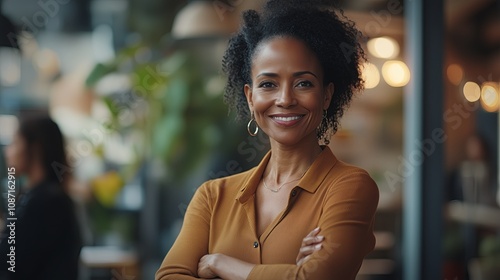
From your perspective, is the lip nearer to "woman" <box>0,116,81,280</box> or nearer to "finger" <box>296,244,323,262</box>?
"finger" <box>296,244,323,262</box>

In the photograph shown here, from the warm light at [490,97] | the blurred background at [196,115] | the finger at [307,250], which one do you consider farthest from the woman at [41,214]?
the warm light at [490,97]

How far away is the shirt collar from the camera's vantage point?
4.42ft

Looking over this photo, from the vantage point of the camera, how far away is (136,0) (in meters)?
2.98

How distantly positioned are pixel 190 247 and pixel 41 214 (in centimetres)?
67

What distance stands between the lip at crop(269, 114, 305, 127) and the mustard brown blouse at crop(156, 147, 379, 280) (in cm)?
11

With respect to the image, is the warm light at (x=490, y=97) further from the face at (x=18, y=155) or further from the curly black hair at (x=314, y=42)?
the face at (x=18, y=155)

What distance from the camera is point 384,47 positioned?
247cm

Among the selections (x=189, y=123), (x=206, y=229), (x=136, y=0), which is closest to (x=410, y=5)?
(x=189, y=123)

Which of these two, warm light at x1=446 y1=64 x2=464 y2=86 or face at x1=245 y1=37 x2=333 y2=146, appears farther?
warm light at x1=446 y1=64 x2=464 y2=86

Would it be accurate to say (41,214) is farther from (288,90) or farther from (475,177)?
(475,177)

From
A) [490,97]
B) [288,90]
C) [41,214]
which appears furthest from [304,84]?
[490,97]

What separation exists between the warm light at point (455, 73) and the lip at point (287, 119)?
5.42 feet

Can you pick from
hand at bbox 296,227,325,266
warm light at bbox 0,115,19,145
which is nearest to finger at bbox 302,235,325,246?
hand at bbox 296,227,325,266

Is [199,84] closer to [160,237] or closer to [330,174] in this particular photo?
[160,237]
